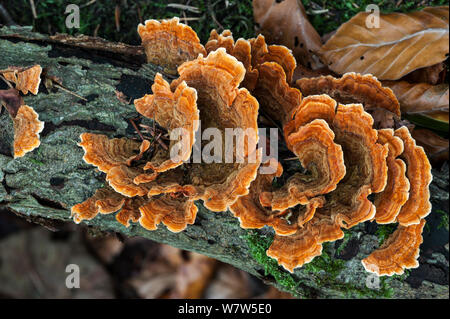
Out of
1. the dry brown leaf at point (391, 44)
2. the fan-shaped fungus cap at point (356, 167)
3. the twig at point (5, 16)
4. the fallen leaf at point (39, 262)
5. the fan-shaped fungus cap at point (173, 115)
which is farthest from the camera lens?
the fallen leaf at point (39, 262)

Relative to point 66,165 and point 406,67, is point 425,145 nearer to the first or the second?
point 406,67

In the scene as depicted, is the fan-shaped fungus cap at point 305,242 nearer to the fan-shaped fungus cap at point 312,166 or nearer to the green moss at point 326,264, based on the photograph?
the fan-shaped fungus cap at point 312,166

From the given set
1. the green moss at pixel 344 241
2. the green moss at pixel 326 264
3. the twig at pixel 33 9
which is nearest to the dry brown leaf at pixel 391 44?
the green moss at pixel 344 241

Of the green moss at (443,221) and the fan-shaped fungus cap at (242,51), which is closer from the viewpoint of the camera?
the fan-shaped fungus cap at (242,51)

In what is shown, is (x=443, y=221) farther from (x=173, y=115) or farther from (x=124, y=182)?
(x=124, y=182)

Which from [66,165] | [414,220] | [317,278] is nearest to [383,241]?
[414,220]

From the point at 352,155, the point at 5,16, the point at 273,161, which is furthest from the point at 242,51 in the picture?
the point at 5,16

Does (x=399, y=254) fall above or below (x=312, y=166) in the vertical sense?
below
